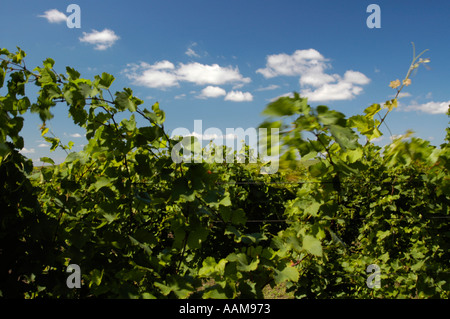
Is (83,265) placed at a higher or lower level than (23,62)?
lower

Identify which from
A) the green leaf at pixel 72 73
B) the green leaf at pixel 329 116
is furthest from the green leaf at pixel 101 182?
the green leaf at pixel 329 116

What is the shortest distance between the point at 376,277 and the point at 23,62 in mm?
3125

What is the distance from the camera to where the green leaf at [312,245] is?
4.24 ft

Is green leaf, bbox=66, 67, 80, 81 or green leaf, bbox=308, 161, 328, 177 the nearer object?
green leaf, bbox=308, 161, 328, 177

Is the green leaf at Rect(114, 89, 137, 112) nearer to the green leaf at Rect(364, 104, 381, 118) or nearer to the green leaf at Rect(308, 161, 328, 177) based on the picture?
the green leaf at Rect(308, 161, 328, 177)

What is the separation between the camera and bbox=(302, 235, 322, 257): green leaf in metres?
1.29

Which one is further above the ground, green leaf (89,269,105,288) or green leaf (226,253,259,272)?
green leaf (226,253,259,272)

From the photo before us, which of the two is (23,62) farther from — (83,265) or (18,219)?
(83,265)

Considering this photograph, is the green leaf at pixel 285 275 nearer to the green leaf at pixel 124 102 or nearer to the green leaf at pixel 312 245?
the green leaf at pixel 312 245

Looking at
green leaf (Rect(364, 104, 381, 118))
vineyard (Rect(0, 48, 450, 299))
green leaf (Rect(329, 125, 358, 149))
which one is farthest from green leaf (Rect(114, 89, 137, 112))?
green leaf (Rect(364, 104, 381, 118))

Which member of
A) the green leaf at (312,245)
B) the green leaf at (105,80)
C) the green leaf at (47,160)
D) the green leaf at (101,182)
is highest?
the green leaf at (105,80)

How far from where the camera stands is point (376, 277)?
8.60ft

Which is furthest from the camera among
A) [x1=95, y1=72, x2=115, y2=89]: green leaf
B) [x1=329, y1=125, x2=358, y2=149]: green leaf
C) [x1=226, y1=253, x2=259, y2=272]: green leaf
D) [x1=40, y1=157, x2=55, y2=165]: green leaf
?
[x1=40, y1=157, x2=55, y2=165]: green leaf
